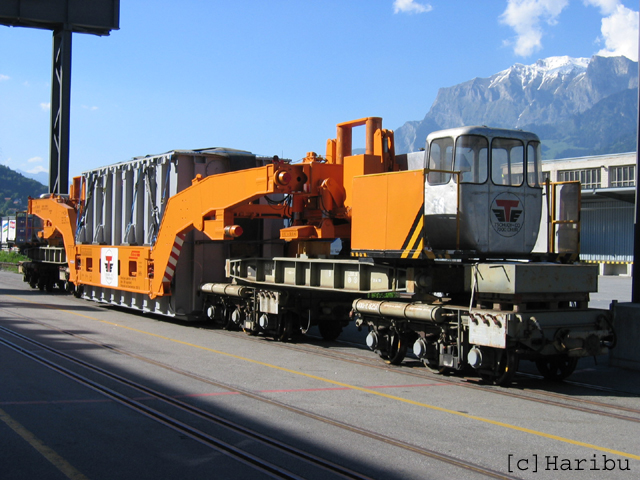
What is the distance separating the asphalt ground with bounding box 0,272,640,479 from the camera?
19.9 ft

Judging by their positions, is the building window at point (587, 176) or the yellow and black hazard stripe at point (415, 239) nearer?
the yellow and black hazard stripe at point (415, 239)

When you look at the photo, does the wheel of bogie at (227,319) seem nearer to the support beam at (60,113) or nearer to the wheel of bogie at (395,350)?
the wheel of bogie at (395,350)

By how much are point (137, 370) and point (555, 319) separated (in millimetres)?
6595

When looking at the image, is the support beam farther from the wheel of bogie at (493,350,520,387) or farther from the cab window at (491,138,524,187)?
the wheel of bogie at (493,350,520,387)

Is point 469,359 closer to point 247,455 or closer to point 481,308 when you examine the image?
point 481,308

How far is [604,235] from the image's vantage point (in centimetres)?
4944

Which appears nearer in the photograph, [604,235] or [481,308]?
[481,308]

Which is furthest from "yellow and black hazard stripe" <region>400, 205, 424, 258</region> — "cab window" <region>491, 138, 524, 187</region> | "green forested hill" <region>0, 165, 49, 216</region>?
"green forested hill" <region>0, 165, 49, 216</region>

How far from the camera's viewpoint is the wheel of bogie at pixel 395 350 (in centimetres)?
1140

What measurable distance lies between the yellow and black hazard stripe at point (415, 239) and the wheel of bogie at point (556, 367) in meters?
2.69

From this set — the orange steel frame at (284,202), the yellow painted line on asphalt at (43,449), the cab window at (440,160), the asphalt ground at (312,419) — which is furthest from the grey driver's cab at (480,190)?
the yellow painted line on asphalt at (43,449)

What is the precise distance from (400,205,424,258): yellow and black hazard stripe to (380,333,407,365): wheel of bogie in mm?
1689

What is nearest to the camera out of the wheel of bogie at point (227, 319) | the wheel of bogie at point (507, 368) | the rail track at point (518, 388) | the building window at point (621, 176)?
the rail track at point (518, 388)

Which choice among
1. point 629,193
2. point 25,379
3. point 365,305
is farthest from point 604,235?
point 25,379
